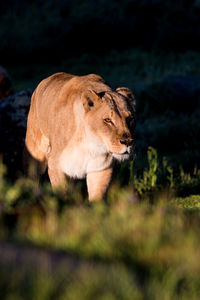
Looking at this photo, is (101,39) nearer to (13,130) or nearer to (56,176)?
(13,130)

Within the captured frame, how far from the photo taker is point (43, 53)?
24.2 metres

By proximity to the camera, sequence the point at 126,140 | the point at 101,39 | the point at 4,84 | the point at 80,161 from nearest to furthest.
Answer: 1. the point at 126,140
2. the point at 80,161
3. the point at 4,84
4. the point at 101,39

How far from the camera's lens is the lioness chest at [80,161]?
5.58 metres

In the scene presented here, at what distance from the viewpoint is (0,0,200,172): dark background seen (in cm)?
2052

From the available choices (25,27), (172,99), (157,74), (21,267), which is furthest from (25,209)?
(25,27)

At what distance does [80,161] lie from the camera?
561cm

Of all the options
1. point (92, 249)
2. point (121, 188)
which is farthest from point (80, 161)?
point (92, 249)

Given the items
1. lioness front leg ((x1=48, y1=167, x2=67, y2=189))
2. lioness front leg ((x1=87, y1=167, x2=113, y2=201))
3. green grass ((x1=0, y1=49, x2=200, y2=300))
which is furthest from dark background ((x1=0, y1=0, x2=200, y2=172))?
green grass ((x1=0, y1=49, x2=200, y2=300))

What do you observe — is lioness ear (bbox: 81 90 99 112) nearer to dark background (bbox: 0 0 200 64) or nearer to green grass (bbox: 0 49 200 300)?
green grass (bbox: 0 49 200 300)

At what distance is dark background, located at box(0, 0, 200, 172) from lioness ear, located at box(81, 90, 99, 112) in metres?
11.7

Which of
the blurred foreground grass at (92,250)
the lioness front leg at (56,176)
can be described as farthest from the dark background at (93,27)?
the blurred foreground grass at (92,250)

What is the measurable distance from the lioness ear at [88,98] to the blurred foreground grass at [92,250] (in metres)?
1.39

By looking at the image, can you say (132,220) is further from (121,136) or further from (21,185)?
(121,136)

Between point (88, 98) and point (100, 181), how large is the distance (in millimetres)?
994
